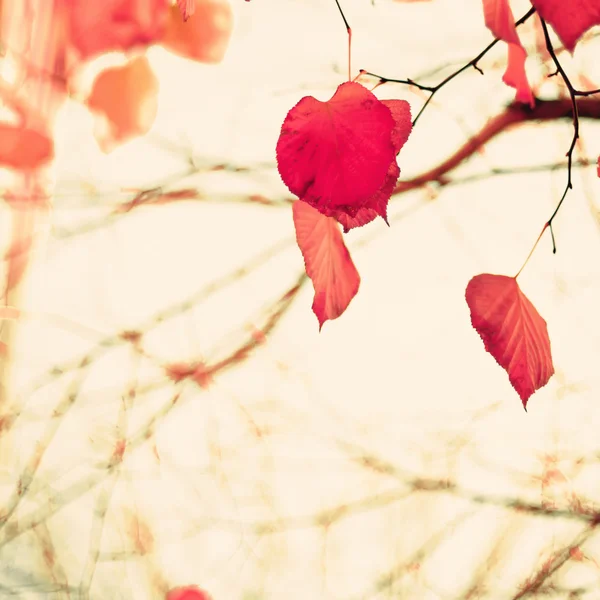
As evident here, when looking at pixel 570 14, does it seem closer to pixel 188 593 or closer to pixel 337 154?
pixel 337 154

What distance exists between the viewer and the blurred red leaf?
768 mm

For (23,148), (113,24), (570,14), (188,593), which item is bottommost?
(188,593)

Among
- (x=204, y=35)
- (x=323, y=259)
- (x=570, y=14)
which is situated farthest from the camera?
(x=204, y=35)

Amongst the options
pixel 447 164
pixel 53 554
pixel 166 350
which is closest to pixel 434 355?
pixel 447 164

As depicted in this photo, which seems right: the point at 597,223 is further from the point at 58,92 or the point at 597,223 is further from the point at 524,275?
the point at 58,92

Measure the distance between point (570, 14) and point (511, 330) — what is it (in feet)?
0.79

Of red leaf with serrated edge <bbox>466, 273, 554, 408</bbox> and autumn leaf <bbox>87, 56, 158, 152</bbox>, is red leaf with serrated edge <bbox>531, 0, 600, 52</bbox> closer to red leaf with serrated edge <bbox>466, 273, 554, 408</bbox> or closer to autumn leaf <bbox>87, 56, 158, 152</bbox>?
red leaf with serrated edge <bbox>466, 273, 554, 408</bbox>

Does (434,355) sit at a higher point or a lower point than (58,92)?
lower

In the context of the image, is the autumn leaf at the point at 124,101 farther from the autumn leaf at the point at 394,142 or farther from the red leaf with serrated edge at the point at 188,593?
the red leaf with serrated edge at the point at 188,593

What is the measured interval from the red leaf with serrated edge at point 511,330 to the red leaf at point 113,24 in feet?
1.78

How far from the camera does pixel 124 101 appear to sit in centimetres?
79

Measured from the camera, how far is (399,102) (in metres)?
0.42

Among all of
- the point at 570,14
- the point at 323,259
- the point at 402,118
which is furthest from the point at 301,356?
the point at 570,14

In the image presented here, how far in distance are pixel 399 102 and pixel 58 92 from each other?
1.82 feet
